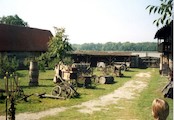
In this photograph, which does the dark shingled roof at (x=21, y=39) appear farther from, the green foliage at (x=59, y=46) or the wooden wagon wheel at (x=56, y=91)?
the wooden wagon wheel at (x=56, y=91)

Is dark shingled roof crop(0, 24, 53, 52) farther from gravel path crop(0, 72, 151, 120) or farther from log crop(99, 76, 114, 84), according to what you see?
gravel path crop(0, 72, 151, 120)

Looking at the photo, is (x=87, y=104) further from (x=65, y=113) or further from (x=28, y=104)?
(x=28, y=104)

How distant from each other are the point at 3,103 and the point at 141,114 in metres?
7.28

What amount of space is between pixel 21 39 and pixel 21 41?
591mm

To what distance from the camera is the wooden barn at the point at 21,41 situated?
1265 inches

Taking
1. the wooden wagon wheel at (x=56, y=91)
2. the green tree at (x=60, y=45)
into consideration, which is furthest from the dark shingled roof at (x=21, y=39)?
the wooden wagon wheel at (x=56, y=91)

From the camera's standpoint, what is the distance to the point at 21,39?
35.6m

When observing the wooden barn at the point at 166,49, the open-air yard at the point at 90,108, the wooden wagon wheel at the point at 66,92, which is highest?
the wooden barn at the point at 166,49

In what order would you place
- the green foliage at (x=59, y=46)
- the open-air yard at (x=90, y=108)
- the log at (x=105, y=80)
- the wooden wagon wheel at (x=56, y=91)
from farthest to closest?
the green foliage at (x=59, y=46) < the log at (x=105, y=80) < the wooden wagon wheel at (x=56, y=91) < the open-air yard at (x=90, y=108)

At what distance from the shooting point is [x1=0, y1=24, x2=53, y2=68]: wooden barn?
105 feet

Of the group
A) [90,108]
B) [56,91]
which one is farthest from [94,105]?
[56,91]

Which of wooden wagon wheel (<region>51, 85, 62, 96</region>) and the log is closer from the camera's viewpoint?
wooden wagon wheel (<region>51, 85, 62, 96</region>)

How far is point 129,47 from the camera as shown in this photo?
158250 mm

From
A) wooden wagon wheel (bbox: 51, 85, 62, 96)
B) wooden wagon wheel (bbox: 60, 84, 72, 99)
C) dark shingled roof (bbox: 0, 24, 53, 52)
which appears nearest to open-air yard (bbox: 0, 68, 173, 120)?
wooden wagon wheel (bbox: 60, 84, 72, 99)
